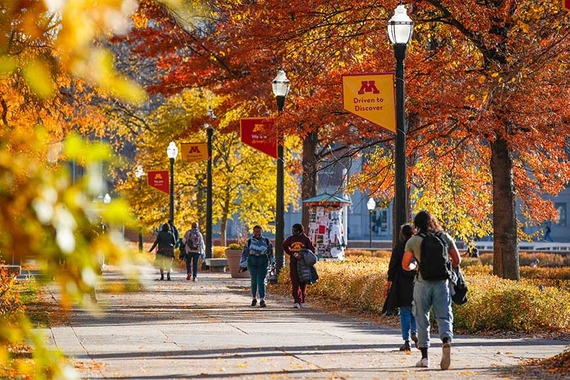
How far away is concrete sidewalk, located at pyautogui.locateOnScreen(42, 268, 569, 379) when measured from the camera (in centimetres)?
1184

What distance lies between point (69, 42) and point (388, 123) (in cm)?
1787

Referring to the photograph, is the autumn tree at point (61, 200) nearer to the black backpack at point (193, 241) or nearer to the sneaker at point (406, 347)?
the sneaker at point (406, 347)

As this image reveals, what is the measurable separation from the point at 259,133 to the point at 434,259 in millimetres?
17113

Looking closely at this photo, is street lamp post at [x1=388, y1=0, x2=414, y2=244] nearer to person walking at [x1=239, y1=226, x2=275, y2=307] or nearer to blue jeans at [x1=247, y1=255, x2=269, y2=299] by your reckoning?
person walking at [x1=239, y1=226, x2=275, y2=307]

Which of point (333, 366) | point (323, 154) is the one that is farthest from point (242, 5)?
point (333, 366)

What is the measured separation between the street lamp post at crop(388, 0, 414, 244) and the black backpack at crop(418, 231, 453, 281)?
6400mm

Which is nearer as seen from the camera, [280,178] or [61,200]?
[61,200]

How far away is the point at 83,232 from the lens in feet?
6.29

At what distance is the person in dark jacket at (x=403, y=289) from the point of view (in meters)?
14.2

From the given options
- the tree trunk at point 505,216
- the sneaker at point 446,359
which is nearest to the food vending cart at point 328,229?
the tree trunk at point 505,216

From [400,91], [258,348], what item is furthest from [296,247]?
[258,348]

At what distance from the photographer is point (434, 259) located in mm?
12570

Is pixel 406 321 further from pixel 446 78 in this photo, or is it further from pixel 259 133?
pixel 259 133

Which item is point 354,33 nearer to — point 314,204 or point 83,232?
point 314,204
